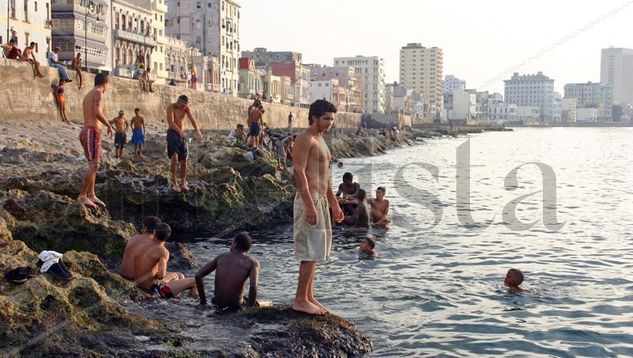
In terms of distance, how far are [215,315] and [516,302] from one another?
455 centimetres

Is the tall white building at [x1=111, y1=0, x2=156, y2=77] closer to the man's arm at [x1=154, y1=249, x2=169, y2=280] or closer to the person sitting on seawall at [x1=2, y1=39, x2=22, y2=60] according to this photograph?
the person sitting on seawall at [x1=2, y1=39, x2=22, y2=60]

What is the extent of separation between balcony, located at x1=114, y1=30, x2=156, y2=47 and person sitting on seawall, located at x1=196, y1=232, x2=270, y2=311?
195 ft

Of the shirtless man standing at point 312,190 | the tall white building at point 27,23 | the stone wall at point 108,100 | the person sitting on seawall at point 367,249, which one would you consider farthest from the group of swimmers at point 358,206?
the tall white building at point 27,23

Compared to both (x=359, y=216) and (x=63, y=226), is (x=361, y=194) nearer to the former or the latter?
(x=359, y=216)

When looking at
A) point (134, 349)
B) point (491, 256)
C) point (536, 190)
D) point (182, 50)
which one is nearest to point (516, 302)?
point (491, 256)

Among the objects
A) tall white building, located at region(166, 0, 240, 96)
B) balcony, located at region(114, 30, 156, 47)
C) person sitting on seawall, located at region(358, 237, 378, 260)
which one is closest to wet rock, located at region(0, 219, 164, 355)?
person sitting on seawall, located at region(358, 237, 378, 260)

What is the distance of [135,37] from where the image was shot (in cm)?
6606

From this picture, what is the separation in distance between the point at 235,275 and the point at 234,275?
0.4 inches

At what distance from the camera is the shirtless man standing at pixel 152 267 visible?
847 cm

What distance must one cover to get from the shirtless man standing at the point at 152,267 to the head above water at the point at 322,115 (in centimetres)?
287

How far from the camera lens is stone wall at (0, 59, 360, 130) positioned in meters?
23.1

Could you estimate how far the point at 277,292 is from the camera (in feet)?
31.8

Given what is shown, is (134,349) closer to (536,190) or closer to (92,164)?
(92,164)

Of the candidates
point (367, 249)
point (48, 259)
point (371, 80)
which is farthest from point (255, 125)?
point (371, 80)
